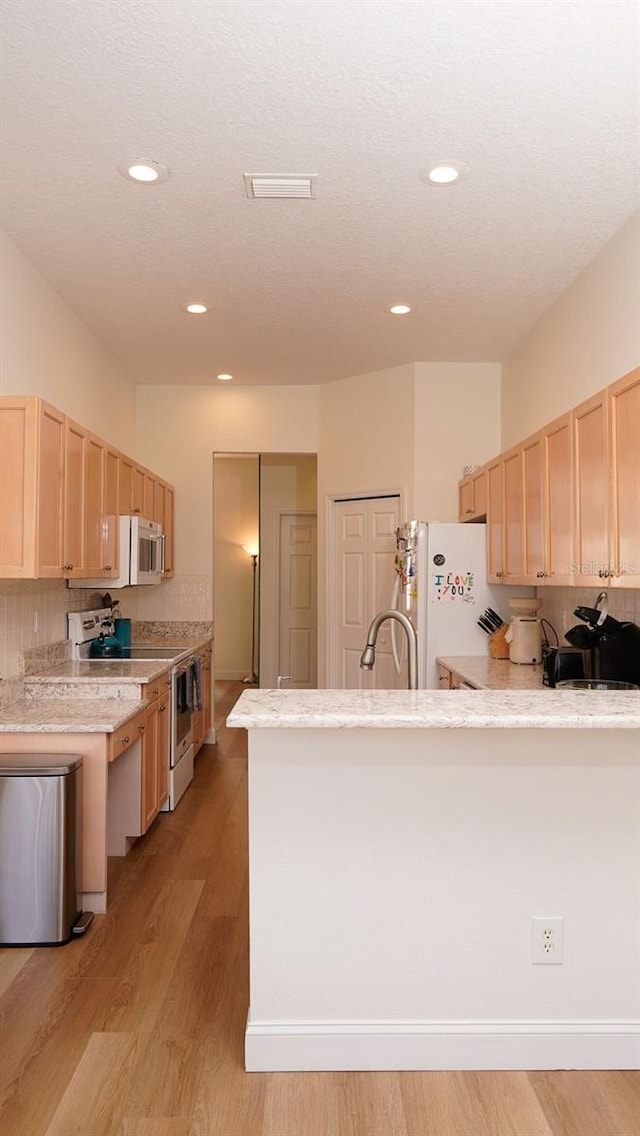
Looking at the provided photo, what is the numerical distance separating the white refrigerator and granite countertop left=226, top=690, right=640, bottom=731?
2647mm

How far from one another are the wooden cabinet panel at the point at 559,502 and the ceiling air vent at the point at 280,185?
1.43 m

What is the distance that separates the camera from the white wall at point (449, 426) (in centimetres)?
559

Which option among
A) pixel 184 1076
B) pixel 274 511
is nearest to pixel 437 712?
pixel 184 1076

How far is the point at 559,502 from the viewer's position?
3424mm

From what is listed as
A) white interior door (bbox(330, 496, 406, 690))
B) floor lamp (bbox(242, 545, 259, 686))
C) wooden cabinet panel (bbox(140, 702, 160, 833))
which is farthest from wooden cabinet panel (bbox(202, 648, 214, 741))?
floor lamp (bbox(242, 545, 259, 686))

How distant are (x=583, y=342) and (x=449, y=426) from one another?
1755 mm

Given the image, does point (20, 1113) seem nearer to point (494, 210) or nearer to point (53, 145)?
point (53, 145)

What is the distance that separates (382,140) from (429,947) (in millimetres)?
2700

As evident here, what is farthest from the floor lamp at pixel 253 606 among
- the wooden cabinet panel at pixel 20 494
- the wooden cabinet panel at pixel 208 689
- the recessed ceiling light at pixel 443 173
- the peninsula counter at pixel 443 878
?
the peninsula counter at pixel 443 878

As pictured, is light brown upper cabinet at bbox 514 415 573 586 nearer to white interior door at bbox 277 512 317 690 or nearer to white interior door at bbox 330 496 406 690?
white interior door at bbox 330 496 406 690

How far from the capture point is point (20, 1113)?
2.00 meters

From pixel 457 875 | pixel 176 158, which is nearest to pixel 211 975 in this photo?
pixel 457 875

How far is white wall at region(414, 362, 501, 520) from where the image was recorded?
559 cm

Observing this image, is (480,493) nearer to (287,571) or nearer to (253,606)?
(287,571)
